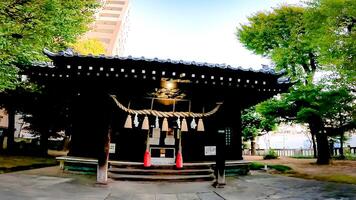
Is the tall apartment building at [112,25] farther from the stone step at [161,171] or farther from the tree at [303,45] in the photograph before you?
the stone step at [161,171]

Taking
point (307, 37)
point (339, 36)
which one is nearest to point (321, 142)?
point (307, 37)

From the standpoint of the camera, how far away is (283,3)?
22.5 metres

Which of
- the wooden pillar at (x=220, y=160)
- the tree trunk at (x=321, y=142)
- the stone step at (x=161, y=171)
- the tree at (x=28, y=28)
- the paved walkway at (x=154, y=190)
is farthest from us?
the tree trunk at (x=321, y=142)

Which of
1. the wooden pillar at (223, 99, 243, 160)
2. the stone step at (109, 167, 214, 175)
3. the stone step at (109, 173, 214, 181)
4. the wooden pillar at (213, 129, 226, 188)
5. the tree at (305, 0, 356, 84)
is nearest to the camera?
the wooden pillar at (213, 129, 226, 188)

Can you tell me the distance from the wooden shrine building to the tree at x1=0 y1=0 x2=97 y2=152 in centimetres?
235

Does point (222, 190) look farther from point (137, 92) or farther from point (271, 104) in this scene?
point (271, 104)

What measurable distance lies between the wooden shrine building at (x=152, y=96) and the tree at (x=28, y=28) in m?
2.35

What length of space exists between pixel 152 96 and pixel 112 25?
227 ft

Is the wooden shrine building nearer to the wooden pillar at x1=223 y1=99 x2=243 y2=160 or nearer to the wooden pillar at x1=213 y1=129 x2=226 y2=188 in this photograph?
the wooden pillar at x1=223 y1=99 x2=243 y2=160

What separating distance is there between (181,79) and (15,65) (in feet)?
31.4

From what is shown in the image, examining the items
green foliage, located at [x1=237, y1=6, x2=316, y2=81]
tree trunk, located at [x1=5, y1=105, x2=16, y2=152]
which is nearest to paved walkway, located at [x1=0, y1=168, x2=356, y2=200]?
green foliage, located at [x1=237, y1=6, x2=316, y2=81]

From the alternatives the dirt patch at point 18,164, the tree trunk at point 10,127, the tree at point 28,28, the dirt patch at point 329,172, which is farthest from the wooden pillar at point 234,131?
the tree trunk at point 10,127

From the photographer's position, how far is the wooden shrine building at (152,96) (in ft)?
33.0

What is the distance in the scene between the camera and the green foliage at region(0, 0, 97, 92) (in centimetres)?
1344
